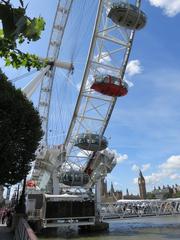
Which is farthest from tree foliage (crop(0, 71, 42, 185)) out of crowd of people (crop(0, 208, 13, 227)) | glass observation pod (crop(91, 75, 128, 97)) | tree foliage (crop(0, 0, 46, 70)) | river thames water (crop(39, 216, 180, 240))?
glass observation pod (crop(91, 75, 128, 97))

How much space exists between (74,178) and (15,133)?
30206mm

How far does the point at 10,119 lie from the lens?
20344 mm

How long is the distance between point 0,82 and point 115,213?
36497 mm

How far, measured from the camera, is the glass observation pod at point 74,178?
50000 millimetres

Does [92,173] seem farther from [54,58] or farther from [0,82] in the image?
[0,82]

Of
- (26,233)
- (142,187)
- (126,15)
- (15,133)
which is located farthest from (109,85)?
(142,187)

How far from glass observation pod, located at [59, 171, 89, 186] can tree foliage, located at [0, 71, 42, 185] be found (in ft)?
89.5

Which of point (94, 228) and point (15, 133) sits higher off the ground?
point (15, 133)

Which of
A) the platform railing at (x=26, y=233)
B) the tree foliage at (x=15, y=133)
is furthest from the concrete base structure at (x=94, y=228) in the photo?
the platform railing at (x=26, y=233)

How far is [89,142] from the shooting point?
47656 millimetres

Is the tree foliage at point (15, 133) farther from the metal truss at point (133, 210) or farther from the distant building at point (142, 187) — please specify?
the distant building at point (142, 187)

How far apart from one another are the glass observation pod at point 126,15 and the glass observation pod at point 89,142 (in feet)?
49.0

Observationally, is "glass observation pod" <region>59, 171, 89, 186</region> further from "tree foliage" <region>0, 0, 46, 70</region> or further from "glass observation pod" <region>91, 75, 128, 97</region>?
"tree foliage" <region>0, 0, 46, 70</region>

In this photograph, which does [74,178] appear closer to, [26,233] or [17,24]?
[26,233]
